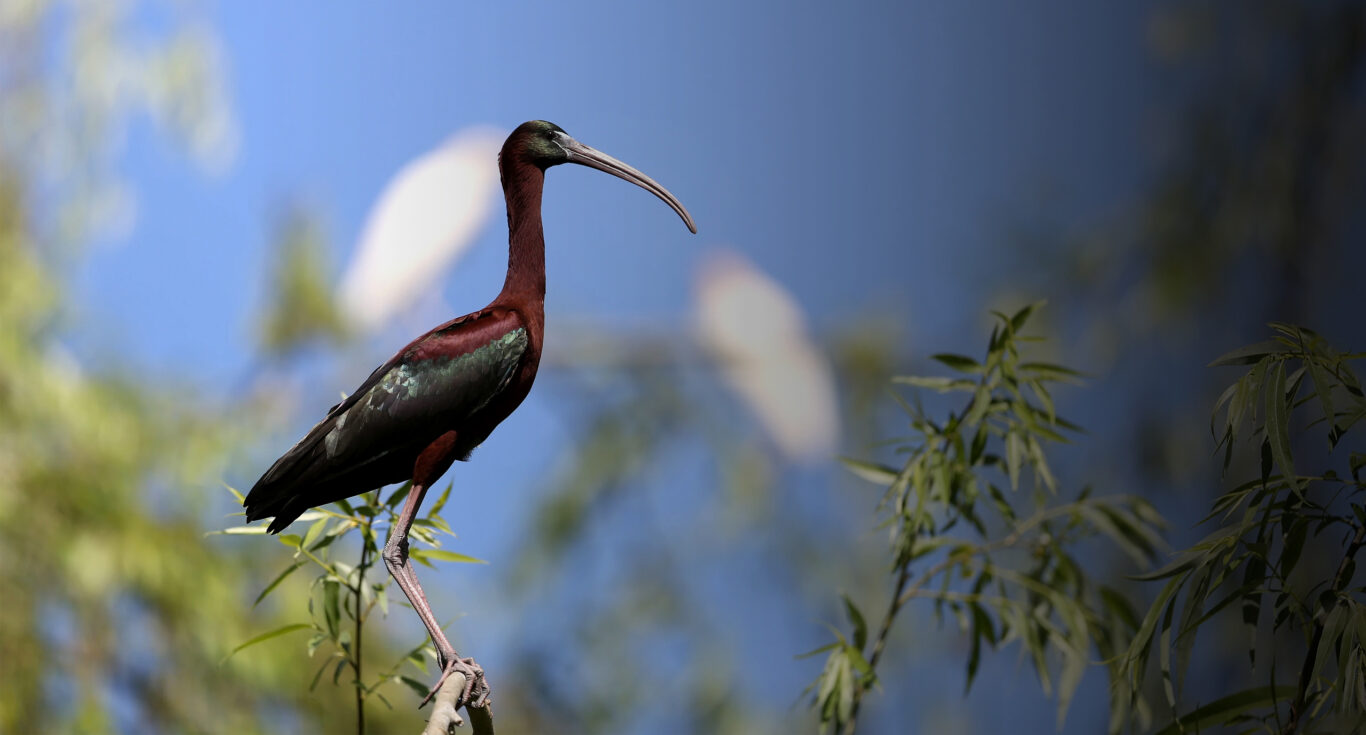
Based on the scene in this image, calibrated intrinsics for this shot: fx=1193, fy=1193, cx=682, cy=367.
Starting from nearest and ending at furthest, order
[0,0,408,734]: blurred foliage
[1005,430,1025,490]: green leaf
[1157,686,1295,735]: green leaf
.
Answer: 1. [1157,686,1295,735]: green leaf
2. [1005,430,1025,490]: green leaf
3. [0,0,408,734]: blurred foliage

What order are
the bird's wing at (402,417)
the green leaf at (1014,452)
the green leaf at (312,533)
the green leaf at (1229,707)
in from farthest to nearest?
the green leaf at (1014,452), the green leaf at (312,533), the green leaf at (1229,707), the bird's wing at (402,417)

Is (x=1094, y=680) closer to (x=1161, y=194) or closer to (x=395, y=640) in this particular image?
(x=1161, y=194)

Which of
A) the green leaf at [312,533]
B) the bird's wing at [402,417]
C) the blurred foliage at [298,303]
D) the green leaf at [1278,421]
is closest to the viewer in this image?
the green leaf at [1278,421]

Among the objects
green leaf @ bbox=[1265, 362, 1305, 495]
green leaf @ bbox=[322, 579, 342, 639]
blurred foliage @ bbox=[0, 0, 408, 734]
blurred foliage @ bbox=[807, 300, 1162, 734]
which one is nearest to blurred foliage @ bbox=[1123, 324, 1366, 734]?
green leaf @ bbox=[1265, 362, 1305, 495]

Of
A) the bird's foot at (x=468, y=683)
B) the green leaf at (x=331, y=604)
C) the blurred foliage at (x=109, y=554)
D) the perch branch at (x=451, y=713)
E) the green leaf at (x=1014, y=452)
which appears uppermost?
the blurred foliage at (x=109, y=554)

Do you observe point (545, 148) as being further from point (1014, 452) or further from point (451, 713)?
point (1014, 452)

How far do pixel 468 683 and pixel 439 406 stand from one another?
29 cm

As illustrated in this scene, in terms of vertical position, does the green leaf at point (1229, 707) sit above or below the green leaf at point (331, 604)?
below

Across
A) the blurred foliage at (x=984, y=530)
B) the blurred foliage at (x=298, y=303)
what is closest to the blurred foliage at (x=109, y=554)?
the blurred foliage at (x=298, y=303)

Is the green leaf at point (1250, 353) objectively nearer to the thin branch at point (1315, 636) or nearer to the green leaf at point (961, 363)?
the thin branch at point (1315, 636)

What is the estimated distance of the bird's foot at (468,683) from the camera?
1221mm

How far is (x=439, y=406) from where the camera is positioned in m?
1.21

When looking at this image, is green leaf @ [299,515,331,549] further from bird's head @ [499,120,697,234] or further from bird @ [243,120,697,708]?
bird's head @ [499,120,697,234]

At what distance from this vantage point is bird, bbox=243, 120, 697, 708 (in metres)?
1.21
